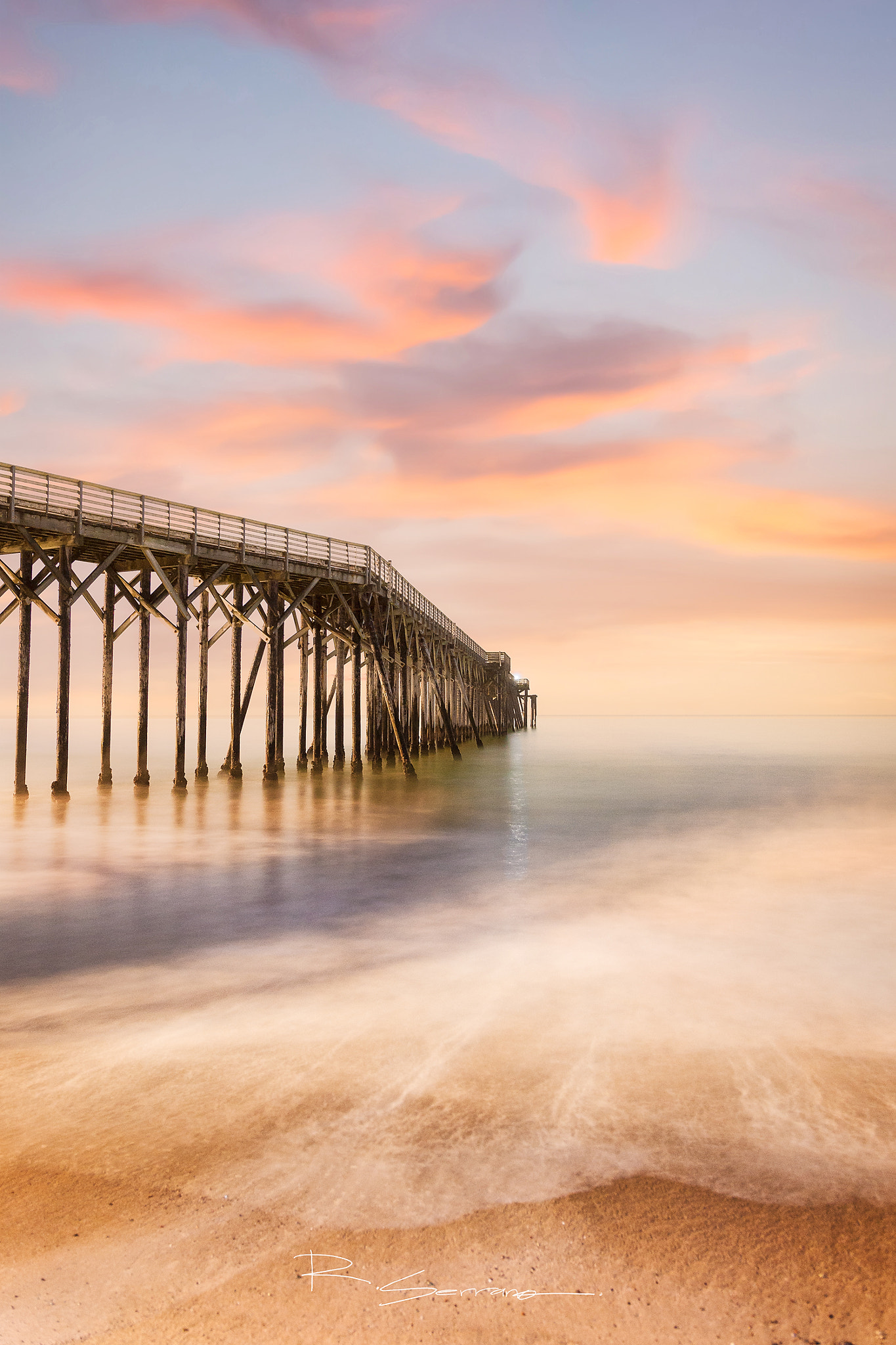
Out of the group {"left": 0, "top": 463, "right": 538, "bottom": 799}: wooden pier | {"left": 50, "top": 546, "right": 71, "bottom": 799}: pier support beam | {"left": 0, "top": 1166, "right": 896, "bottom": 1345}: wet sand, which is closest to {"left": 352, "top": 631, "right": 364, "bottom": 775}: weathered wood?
{"left": 0, "top": 463, "right": 538, "bottom": 799}: wooden pier

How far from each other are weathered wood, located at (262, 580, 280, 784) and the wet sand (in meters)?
20.4

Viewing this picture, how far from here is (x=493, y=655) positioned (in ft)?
206

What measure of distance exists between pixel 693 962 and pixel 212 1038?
4548mm

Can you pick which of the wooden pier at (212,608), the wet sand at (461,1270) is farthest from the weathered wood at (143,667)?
the wet sand at (461,1270)

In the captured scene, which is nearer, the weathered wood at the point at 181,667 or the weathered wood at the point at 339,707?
the weathered wood at the point at 181,667

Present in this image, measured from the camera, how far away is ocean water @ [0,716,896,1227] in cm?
407

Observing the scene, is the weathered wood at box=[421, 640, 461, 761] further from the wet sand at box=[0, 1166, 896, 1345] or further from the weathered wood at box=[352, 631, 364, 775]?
the wet sand at box=[0, 1166, 896, 1345]

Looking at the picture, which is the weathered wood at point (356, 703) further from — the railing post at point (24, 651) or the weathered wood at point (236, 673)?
the railing post at point (24, 651)

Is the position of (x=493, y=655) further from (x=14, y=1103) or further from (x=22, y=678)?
(x=14, y=1103)

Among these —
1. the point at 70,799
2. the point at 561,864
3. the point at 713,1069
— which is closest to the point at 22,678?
the point at 70,799

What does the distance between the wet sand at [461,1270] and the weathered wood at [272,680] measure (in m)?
20.4
